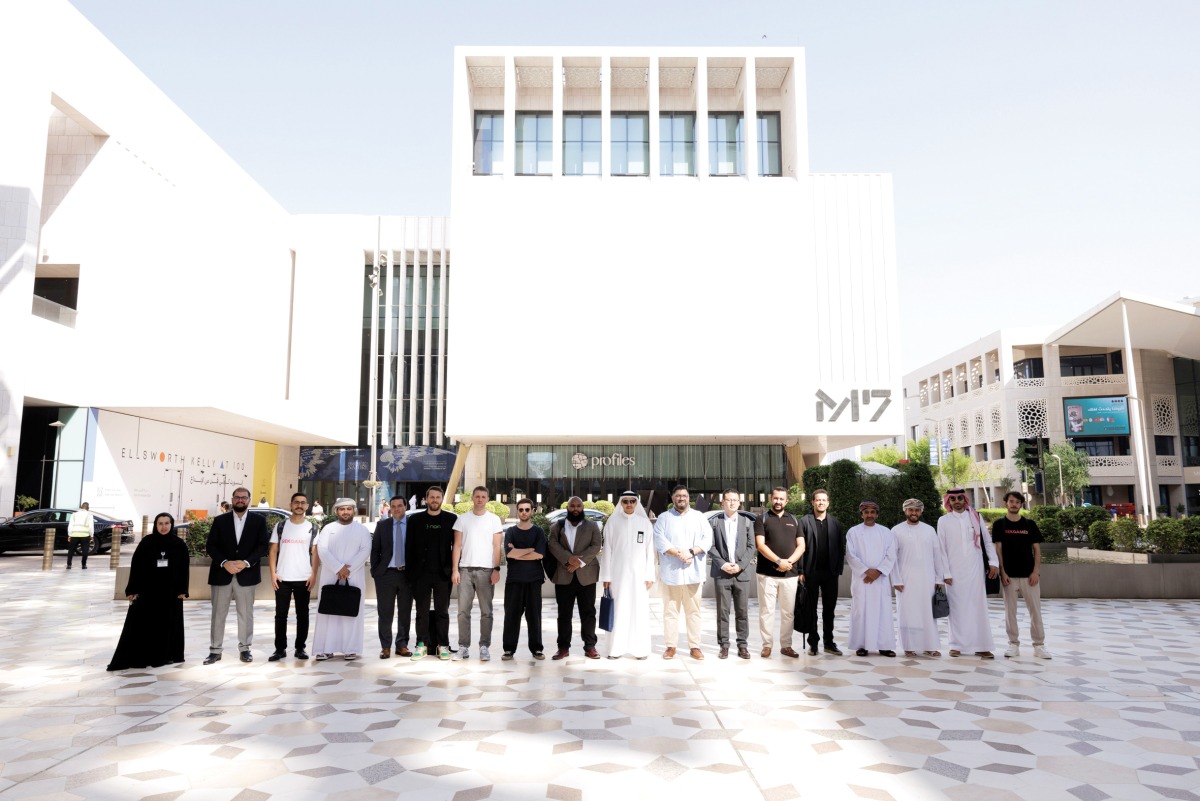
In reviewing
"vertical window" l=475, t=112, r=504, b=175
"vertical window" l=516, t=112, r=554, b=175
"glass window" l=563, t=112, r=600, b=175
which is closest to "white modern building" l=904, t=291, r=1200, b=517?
"glass window" l=563, t=112, r=600, b=175

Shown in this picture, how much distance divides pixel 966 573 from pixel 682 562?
10.6ft

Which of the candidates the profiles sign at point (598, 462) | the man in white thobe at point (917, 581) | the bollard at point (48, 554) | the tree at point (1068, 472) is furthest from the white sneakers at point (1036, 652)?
the tree at point (1068, 472)

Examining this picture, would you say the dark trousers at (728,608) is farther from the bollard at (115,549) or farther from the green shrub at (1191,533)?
the bollard at (115,549)

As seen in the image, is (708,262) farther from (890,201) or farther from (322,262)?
(322,262)

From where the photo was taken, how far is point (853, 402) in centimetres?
3162

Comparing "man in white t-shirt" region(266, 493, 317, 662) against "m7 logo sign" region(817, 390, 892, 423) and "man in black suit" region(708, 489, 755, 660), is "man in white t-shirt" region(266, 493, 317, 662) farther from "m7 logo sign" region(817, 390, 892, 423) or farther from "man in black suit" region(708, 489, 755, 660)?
"m7 logo sign" region(817, 390, 892, 423)

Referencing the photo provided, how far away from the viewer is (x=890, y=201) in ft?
105

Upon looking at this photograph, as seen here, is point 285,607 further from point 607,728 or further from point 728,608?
point 728,608

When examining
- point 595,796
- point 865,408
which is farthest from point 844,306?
point 595,796

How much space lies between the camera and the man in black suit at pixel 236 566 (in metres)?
8.29

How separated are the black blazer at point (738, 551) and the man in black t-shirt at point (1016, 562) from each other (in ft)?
9.26

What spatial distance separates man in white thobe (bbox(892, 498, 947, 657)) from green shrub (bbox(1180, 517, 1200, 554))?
842 cm

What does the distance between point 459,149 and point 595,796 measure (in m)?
30.2

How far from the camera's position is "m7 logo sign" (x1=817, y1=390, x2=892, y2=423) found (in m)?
31.6
